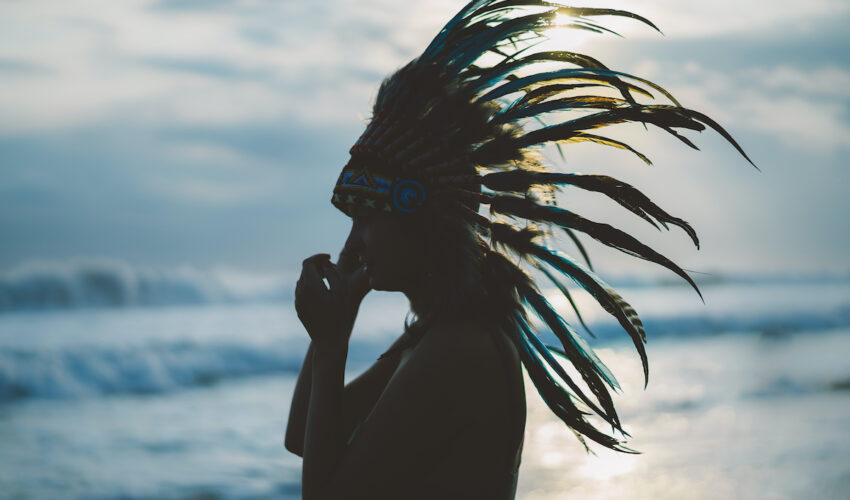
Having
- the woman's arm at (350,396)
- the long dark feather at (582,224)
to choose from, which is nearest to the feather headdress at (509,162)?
the long dark feather at (582,224)

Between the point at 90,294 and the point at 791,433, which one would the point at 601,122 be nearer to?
the point at 791,433

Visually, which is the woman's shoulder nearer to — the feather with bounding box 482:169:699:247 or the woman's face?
the woman's face

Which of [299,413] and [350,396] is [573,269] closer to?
[350,396]

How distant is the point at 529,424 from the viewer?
750cm

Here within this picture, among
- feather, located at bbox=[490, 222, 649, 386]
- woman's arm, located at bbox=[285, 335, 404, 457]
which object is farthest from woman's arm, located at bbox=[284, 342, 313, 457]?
feather, located at bbox=[490, 222, 649, 386]

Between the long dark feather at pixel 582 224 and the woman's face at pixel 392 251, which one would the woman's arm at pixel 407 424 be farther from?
the long dark feather at pixel 582 224

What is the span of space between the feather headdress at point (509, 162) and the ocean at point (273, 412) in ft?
2.70

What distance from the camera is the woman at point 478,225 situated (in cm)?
182

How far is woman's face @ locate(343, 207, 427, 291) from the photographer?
6.48 ft

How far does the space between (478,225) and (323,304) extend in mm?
473

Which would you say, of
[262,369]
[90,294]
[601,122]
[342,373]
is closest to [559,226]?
[601,122]

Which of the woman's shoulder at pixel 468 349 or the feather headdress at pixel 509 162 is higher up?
the feather headdress at pixel 509 162

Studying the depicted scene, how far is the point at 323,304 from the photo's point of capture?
1.92 m

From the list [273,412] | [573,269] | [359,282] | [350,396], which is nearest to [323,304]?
[359,282]
